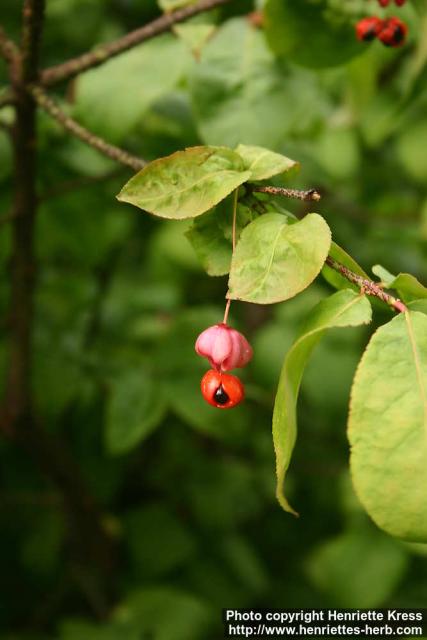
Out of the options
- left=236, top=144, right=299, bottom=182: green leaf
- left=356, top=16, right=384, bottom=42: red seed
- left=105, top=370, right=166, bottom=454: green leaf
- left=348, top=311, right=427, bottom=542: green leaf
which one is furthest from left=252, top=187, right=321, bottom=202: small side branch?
left=105, top=370, right=166, bottom=454: green leaf

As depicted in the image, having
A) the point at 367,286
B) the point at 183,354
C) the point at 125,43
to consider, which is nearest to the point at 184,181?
the point at 367,286

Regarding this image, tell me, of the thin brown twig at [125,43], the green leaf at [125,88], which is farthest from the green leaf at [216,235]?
the green leaf at [125,88]

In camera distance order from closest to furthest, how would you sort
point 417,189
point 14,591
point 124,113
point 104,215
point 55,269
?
point 124,113 → point 104,215 → point 14,591 → point 55,269 → point 417,189

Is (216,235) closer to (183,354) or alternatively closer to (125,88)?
(125,88)

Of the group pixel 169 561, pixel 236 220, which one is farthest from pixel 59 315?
pixel 236 220

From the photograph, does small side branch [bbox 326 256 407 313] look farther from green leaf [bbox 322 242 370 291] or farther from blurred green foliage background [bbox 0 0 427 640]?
blurred green foliage background [bbox 0 0 427 640]

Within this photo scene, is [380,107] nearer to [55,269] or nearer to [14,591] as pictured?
[55,269]
